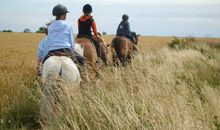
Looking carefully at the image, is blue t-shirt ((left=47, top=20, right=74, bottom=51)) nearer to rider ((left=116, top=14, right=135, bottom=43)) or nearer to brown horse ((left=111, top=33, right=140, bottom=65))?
brown horse ((left=111, top=33, right=140, bottom=65))

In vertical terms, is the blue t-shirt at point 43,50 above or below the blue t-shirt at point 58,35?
below

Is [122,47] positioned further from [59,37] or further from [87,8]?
[59,37]

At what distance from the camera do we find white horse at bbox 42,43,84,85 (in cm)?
693

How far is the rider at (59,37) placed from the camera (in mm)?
7426

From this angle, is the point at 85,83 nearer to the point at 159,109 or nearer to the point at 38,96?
the point at 38,96

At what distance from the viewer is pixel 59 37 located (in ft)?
24.4

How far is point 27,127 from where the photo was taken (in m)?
6.89

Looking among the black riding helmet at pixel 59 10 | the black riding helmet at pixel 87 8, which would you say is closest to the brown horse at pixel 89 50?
the black riding helmet at pixel 87 8

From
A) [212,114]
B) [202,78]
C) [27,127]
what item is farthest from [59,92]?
[202,78]

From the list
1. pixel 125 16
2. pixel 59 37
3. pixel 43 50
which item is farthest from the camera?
pixel 125 16

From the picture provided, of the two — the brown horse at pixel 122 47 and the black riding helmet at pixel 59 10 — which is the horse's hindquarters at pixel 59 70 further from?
the brown horse at pixel 122 47

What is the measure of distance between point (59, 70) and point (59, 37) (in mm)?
713

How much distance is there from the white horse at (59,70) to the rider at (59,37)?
1.05 feet

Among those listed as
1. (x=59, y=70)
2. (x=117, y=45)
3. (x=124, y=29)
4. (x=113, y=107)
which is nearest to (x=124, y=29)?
(x=124, y=29)
